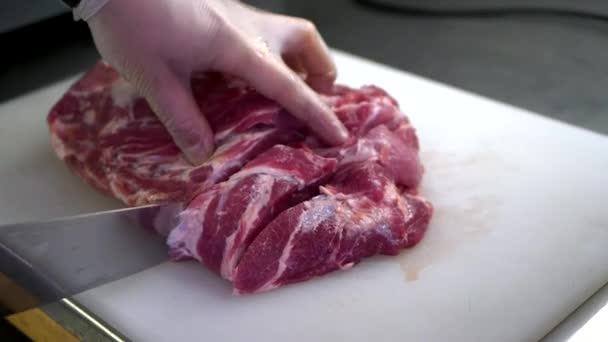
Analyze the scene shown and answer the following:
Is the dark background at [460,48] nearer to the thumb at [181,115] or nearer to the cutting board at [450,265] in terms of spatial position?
the cutting board at [450,265]

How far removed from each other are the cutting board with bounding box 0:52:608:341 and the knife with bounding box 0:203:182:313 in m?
0.05

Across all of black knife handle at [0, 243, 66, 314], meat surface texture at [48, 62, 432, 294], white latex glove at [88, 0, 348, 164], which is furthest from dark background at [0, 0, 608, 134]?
black knife handle at [0, 243, 66, 314]

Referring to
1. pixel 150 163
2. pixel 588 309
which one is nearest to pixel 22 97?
pixel 150 163

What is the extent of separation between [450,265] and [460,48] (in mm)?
1594

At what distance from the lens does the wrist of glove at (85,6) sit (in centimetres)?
172

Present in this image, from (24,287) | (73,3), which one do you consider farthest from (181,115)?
(24,287)

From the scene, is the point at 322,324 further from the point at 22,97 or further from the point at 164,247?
the point at 22,97

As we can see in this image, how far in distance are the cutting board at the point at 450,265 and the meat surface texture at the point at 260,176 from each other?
0.06 meters

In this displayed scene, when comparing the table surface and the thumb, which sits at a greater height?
the thumb

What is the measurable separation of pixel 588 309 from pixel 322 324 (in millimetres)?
578

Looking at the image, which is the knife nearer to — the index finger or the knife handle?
the knife handle

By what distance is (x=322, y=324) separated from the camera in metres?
1.48

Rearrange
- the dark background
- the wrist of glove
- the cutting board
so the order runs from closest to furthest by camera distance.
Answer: the cutting board → the wrist of glove → the dark background

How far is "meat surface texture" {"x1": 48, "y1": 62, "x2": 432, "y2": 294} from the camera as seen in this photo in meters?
1.57
